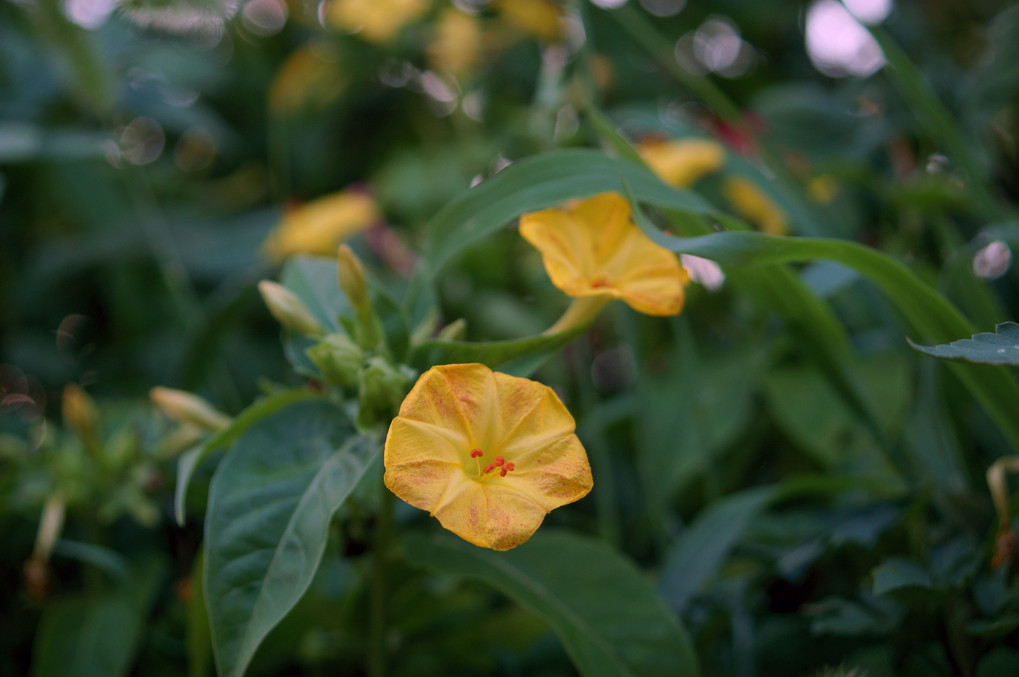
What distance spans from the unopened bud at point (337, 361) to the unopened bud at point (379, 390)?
2 centimetres

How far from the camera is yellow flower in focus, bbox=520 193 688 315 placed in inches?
20.9

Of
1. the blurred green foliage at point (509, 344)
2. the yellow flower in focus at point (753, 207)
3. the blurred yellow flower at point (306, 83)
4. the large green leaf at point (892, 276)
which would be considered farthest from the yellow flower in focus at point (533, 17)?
the large green leaf at point (892, 276)

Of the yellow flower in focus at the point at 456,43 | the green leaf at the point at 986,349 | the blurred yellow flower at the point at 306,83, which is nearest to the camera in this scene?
the green leaf at the point at 986,349

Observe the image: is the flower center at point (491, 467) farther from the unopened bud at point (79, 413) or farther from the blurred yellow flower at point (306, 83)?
the blurred yellow flower at point (306, 83)

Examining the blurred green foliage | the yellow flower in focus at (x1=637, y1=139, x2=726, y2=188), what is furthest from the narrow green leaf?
the yellow flower in focus at (x1=637, y1=139, x2=726, y2=188)

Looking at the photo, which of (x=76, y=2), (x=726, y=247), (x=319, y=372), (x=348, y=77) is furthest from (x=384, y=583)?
(x=348, y=77)

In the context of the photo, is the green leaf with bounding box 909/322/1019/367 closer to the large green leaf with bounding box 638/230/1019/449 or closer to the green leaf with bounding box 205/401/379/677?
the large green leaf with bounding box 638/230/1019/449

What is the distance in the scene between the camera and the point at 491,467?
49 cm

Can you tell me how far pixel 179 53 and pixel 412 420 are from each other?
52.4 inches

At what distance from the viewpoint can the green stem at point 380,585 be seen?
60 cm

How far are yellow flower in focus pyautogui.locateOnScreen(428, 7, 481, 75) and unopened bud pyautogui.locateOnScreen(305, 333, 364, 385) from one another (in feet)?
3.00

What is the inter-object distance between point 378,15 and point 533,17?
32 cm

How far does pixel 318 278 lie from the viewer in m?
0.66

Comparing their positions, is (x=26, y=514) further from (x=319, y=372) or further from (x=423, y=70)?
(x=423, y=70)
